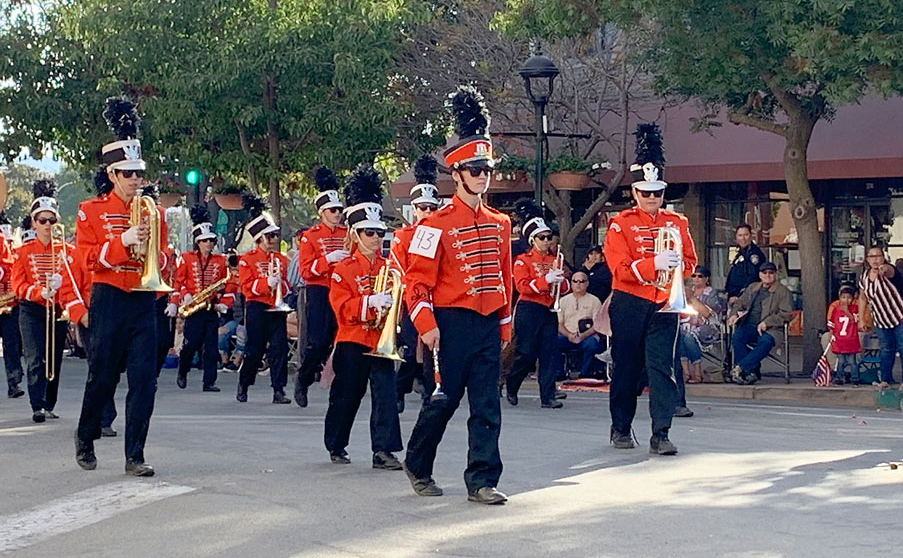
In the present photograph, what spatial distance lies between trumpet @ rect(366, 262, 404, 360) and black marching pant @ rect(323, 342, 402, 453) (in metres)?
0.17

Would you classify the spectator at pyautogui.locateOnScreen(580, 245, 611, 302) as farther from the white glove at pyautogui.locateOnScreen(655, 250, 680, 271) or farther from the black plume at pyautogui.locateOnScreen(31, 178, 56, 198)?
the white glove at pyautogui.locateOnScreen(655, 250, 680, 271)

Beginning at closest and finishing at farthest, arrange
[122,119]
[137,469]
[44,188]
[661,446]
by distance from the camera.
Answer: [137,469] < [122,119] < [661,446] < [44,188]

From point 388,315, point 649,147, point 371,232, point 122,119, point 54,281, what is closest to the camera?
point 388,315

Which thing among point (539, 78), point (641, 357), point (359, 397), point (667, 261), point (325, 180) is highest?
point (539, 78)

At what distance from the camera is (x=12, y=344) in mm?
17031

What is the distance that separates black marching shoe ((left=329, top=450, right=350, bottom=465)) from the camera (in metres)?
11.0

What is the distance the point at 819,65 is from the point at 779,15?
2.35 ft

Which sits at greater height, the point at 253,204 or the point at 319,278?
the point at 253,204

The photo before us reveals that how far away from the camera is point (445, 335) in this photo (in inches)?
367

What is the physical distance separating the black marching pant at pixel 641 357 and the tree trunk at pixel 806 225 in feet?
Result: 28.0

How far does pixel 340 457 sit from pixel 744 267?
10634 millimetres

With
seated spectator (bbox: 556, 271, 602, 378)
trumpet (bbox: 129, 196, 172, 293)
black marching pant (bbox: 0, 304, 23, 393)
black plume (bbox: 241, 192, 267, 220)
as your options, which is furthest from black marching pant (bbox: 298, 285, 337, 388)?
trumpet (bbox: 129, 196, 172, 293)

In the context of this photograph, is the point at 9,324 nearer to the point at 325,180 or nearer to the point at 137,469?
the point at 325,180

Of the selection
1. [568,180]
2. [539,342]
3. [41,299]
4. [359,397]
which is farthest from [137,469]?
[568,180]
